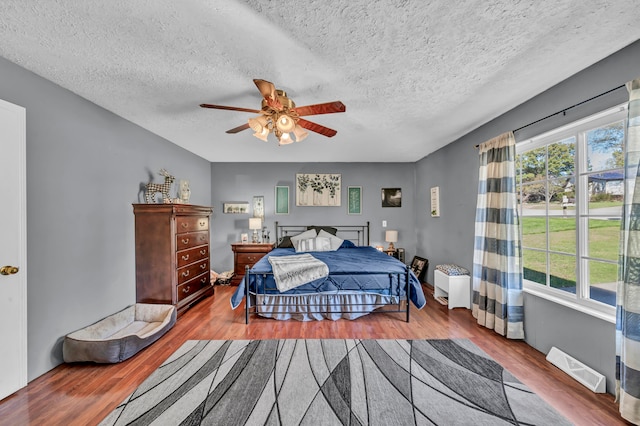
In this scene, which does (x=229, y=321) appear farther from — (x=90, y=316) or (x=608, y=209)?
(x=608, y=209)

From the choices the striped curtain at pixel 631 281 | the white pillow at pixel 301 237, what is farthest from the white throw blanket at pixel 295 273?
the striped curtain at pixel 631 281

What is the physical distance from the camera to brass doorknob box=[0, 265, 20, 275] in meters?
1.87

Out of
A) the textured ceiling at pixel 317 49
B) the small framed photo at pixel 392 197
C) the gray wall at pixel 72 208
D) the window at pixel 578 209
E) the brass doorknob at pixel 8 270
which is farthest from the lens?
the small framed photo at pixel 392 197

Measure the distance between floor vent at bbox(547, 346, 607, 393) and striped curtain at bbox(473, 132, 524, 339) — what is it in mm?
406

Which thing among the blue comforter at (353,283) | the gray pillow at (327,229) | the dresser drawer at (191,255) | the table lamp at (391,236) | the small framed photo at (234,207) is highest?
the small framed photo at (234,207)

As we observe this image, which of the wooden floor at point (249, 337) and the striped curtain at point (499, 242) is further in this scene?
the striped curtain at point (499, 242)

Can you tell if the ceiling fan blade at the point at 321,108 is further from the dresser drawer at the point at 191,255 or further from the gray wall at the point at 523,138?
the dresser drawer at the point at 191,255

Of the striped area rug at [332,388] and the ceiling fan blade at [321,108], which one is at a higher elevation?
the ceiling fan blade at [321,108]

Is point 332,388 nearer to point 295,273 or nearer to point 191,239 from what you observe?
point 295,273

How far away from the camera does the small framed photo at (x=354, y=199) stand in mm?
5594

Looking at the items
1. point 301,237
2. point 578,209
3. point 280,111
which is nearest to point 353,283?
point 301,237

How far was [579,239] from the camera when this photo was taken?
2.18m

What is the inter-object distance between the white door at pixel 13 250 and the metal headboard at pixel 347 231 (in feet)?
12.7

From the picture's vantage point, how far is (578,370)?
6.73 feet
